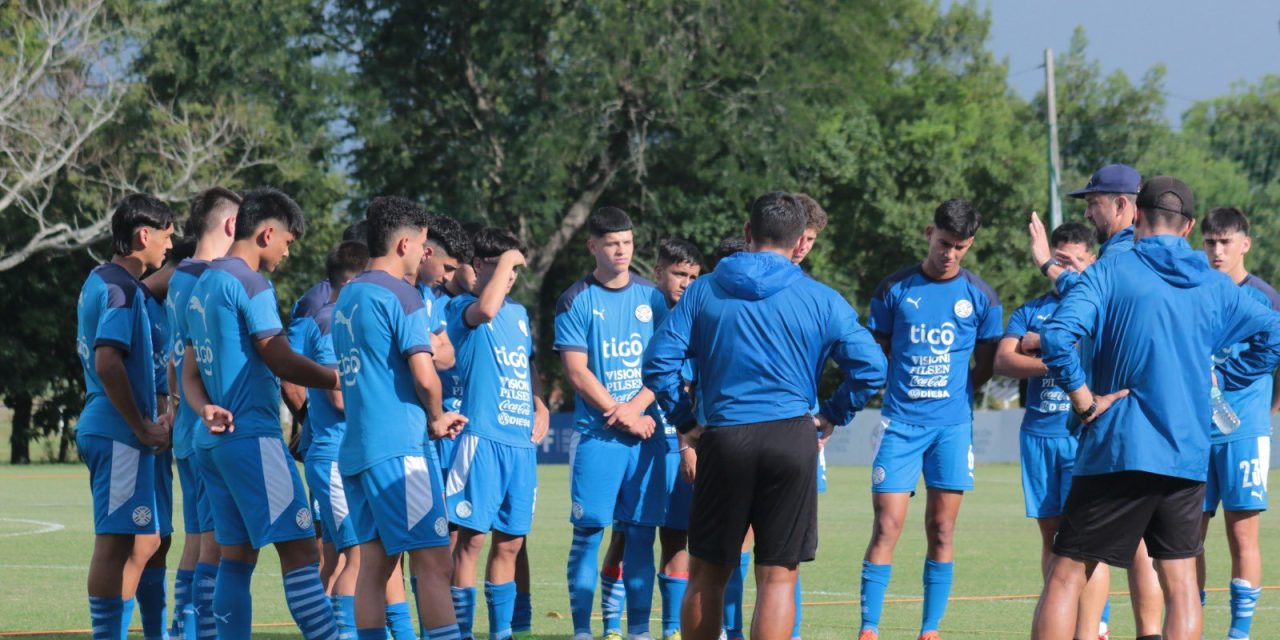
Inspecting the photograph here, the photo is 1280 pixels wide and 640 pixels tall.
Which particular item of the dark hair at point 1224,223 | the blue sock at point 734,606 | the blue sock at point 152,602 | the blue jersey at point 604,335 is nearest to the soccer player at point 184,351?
the blue sock at point 152,602

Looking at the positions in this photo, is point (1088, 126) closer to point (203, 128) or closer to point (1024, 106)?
point (1024, 106)

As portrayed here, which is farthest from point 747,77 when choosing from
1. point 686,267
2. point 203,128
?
point 686,267

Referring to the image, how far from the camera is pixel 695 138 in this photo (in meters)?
42.8

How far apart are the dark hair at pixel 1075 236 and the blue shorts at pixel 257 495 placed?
4.72 meters

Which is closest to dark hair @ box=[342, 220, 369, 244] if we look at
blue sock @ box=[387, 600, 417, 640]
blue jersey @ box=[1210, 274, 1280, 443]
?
blue sock @ box=[387, 600, 417, 640]

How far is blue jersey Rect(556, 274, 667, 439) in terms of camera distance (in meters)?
9.49

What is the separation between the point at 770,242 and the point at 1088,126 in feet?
202

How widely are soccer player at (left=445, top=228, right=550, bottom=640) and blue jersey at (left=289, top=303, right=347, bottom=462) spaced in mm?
Result: 682

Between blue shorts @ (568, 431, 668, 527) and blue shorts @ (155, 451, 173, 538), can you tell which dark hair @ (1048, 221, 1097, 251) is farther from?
blue shorts @ (155, 451, 173, 538)

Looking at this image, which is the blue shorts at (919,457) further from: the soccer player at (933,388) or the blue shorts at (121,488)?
the blue shorts at (121,488)

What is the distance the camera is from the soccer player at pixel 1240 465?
9.22 metres

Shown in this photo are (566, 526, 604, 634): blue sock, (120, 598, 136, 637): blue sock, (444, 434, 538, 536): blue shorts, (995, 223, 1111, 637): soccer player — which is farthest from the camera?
(995, 223, 1111, 637): soccer player

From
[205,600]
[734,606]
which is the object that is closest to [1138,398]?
[734,606]

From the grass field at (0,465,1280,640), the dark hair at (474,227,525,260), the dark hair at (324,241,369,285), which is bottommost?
the grass field at (0,465,1280,640)
